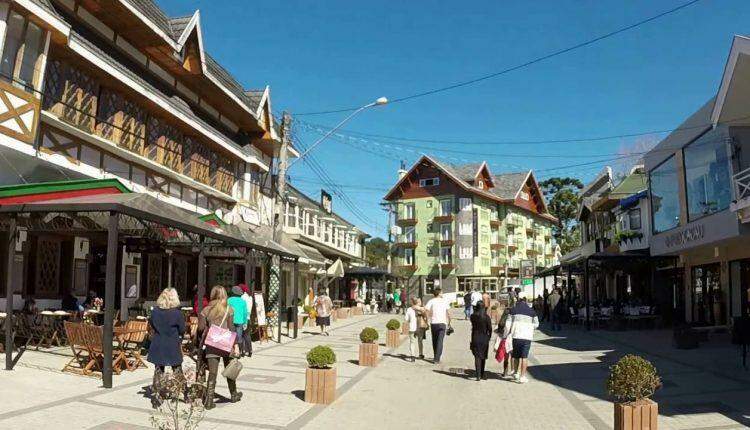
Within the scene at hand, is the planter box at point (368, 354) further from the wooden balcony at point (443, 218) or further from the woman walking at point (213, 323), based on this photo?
the wooden balcony at point (443, 218)

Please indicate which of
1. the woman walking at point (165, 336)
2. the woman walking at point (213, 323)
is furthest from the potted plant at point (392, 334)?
the woman walking at point (165, 336)

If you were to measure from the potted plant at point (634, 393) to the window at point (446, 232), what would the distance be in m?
61.2

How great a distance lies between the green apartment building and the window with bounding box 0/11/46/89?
54617 mm

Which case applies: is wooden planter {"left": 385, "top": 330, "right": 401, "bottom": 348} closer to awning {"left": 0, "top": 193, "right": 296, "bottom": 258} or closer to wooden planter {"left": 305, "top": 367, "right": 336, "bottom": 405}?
awning {"left": 0, "top": 193, "right": 296, "bottom": 258}

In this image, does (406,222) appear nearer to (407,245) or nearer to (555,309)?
(407,245)

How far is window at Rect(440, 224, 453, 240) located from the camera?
6829cm

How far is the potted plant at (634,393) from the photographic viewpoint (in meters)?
6.90

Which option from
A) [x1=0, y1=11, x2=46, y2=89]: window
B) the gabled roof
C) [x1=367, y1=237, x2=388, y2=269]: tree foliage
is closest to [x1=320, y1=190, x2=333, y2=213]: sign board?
the gabled roof

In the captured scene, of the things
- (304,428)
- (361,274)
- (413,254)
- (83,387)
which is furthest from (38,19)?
(413,254)

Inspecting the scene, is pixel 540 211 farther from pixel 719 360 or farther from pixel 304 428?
pixel 304 428

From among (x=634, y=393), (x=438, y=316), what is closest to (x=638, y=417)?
(x=634, y=393)

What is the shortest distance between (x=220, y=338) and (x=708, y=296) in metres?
19.8

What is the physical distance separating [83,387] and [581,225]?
139 feet

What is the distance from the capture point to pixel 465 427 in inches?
327
